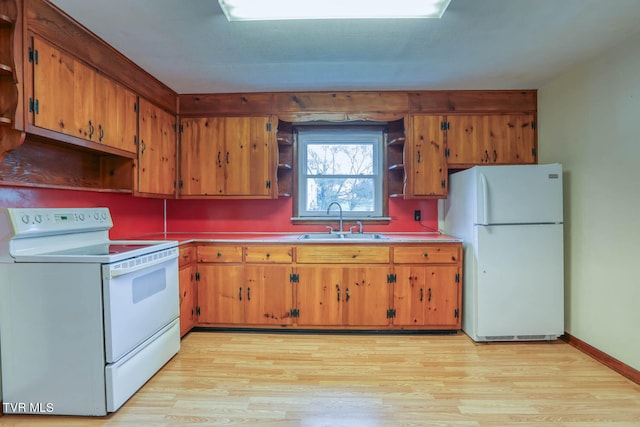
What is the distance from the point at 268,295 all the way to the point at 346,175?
59.0 inches

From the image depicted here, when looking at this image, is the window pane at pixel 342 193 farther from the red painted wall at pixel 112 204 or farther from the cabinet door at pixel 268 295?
the red painted wall at pixel 112 204

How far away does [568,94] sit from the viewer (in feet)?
8.55

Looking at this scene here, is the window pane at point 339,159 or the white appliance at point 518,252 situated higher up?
the window pane at point 339,159

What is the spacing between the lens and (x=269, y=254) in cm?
279

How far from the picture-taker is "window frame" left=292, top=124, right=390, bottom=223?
3.34 m

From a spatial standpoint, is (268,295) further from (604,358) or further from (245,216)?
(604,358)

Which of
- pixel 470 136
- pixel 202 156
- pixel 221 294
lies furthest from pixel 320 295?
pixel 470 136

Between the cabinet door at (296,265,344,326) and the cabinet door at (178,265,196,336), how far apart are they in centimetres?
96

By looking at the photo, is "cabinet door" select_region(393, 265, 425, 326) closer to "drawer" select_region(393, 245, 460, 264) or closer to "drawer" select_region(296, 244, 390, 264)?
"drawer" select_region(393, 245, 460, 264)

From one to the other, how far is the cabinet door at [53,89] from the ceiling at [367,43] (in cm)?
28

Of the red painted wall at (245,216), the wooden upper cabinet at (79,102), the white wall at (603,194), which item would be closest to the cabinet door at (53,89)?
the wooden upper cabinet at (79,102)

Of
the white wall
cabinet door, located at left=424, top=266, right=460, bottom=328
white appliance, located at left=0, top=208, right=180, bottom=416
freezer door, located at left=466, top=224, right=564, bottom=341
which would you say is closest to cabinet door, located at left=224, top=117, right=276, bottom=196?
white appliance, located at left=0, top=208, right=180, bottom=416

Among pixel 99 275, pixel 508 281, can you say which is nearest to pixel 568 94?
pixel 508 281

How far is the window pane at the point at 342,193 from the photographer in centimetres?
339
